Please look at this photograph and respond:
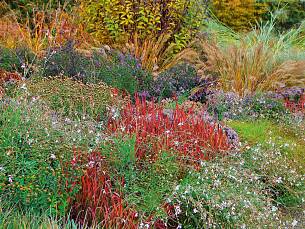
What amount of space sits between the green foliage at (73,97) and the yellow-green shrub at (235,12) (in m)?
8.12

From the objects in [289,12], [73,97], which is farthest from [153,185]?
[289,12]

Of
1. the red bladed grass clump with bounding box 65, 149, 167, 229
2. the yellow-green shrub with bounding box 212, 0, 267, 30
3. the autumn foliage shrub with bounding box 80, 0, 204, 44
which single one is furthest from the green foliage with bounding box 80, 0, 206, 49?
the red bladed grass clump with bounding box 65, 149, 167, 229

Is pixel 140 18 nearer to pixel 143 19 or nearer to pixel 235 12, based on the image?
pixel 143 19

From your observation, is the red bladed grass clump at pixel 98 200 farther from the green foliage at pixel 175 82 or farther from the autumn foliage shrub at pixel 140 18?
the autumn foliage shrub at pixel 140 18

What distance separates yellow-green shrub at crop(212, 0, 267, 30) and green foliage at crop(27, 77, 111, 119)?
8116 mm

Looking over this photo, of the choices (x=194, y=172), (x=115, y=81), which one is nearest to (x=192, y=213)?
(x=194, y=172)

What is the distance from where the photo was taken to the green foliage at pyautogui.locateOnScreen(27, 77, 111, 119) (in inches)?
217

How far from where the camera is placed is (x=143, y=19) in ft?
28.1

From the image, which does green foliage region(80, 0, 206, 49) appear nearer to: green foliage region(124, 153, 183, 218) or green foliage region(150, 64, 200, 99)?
green foliage region(150, 64, 200, 99)

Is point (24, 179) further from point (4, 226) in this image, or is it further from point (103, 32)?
point (103, 32)

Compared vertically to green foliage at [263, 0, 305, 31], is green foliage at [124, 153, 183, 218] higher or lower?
higher

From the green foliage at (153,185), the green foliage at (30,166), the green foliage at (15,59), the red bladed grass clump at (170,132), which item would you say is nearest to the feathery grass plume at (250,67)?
the red bladed grass clump at (170,132)

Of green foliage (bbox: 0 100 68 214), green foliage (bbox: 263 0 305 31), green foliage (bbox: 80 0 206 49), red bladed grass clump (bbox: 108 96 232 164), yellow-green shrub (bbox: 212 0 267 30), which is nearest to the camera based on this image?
green foliage (bbox: 0 100 68 214)

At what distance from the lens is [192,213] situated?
165 inches
